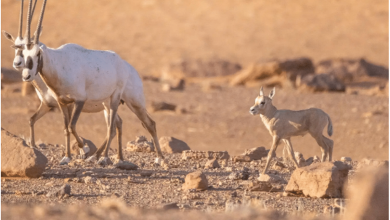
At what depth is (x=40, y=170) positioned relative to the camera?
9.29 m

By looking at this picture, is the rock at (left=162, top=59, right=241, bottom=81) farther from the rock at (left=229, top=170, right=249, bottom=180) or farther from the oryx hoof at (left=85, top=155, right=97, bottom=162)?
the rock at (left=229, top=170, right=249, bottom=180)

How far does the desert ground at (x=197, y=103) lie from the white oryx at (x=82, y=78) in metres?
0.79

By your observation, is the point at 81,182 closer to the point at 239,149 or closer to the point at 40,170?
the point at 40,170

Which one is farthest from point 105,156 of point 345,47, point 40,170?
point 345,47

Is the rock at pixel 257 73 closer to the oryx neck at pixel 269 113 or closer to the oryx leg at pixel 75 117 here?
the oryx neck at pixel 269 113

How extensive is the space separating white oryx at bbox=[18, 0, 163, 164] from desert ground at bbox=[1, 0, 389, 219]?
787mm

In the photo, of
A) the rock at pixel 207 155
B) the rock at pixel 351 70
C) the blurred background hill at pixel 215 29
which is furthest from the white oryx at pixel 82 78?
the blurred background hill at pixel 215 29

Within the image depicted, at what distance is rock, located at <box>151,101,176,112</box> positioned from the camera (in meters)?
21.3

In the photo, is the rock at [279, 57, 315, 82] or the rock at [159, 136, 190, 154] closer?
the rock at [159, 136, 190, 154]

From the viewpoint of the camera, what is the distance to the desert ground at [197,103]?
8336mm

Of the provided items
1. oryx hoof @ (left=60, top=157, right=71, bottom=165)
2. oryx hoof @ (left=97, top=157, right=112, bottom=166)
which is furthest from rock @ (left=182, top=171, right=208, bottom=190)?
oryx hoof @ (left=60, top=157, right=71, bottom=165)

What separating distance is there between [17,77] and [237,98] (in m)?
6.95

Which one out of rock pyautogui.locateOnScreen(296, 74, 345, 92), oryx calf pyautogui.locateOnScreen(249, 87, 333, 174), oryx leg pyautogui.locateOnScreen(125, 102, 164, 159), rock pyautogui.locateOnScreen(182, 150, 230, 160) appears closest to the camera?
oryx calf pyautogui.locateOnScreen(249, 87, 333, 174)

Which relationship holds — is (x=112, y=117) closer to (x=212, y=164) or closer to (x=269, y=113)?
(x=212, y=164)
